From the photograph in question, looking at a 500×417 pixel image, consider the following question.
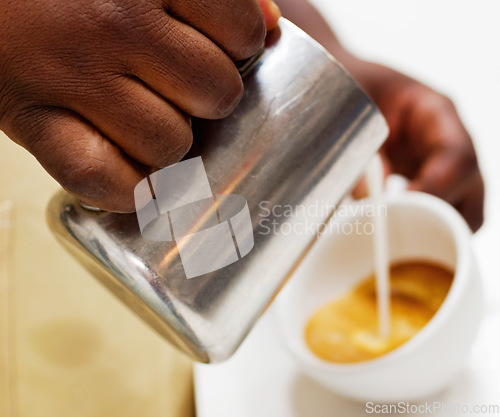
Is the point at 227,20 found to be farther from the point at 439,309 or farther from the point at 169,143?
the point at 439,309

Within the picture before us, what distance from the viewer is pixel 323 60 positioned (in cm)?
30

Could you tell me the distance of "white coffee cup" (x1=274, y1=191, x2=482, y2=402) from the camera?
Answer: 0.36 metres

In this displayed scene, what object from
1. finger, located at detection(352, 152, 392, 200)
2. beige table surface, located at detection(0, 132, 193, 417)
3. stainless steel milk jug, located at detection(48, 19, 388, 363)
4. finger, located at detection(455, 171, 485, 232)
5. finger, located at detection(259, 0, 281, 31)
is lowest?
beige table surface, located at detection(0, 132, 193, 417)

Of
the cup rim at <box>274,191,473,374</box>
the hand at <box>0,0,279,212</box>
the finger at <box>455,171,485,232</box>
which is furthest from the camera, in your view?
the finger at <box>455,171,485,232</box>

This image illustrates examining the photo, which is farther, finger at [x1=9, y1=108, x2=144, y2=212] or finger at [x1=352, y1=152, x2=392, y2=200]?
finger at [x1=352, y1=152, x2=392, y2=200]

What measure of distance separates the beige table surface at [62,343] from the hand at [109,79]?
0.15 m

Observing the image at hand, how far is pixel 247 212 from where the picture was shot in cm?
28

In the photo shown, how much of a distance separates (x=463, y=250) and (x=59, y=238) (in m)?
0.26

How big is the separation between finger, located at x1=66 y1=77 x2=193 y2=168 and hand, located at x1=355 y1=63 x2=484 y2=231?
343 millimetres

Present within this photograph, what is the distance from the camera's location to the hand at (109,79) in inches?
8.9

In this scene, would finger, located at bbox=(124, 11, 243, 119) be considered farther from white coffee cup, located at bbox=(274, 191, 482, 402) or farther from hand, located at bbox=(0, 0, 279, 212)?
white coffee cup, located at bbox=(274, 191, 482, 402)

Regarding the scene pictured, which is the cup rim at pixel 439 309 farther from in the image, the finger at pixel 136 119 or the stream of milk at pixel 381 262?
the finger at pixel 136 119

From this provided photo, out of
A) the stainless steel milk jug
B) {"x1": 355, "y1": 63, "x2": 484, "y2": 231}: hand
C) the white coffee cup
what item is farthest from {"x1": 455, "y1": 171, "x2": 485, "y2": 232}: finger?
the stainless steel milk jug

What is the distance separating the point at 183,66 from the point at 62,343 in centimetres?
29
